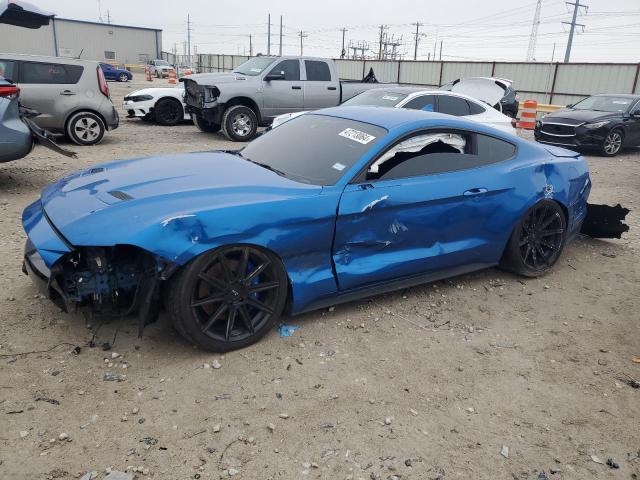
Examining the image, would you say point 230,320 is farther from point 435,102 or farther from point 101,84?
point 101,84

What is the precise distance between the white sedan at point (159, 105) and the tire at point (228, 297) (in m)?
11.4

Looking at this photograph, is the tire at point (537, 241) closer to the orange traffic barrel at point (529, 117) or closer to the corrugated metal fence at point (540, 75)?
the orange traffic barrel at point (529, 117)

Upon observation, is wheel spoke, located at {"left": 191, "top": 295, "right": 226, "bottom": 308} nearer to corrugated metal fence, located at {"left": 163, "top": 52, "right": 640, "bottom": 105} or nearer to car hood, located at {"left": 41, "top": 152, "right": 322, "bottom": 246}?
car hood, located at {"left": 41, "top": 152, "right": 322, "bottom": 246}

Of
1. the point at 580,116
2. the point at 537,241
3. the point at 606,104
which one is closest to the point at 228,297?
the point at 537,241

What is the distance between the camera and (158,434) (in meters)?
2.55

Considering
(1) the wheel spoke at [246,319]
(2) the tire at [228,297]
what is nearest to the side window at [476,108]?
(2) the tire at [228,297]

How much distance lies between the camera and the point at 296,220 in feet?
10.6

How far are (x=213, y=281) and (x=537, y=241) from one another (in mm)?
2980

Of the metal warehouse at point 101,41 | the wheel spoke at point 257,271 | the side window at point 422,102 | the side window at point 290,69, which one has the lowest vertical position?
the wheel spoke at point 257,271

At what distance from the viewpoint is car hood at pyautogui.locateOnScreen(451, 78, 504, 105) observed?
1161 cm

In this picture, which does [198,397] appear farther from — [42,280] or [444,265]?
[444,265]

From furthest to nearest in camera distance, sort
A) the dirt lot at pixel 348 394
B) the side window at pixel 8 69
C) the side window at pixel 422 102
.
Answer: the side window at pixel 8 69, the side window at pixel 422 102, the dirt lot at pixel 348 394

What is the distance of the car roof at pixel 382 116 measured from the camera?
3924mm

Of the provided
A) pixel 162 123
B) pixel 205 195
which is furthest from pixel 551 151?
pixel 162 123
